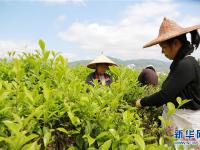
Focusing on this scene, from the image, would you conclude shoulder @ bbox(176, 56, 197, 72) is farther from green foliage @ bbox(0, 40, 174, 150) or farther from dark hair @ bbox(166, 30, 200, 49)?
green foliage @ bbox(0, 40, 174, 150)

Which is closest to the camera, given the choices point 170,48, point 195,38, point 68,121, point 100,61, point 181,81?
point 68,121

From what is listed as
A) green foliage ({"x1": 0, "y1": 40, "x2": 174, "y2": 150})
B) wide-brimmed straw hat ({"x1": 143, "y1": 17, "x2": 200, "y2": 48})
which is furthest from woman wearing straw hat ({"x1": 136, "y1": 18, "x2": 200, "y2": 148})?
green foliage ({"x1": 0, "y1": 40, "x2": 174, "y2": 150})

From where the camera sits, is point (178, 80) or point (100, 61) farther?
point (100, 61)

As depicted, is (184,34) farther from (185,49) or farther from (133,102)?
(133,102)

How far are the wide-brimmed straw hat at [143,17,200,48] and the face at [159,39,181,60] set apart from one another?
3.0 inches

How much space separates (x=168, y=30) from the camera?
416 cm

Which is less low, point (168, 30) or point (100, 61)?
point (168, 30)

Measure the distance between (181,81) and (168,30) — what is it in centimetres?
86

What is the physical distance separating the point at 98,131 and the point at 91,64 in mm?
4911

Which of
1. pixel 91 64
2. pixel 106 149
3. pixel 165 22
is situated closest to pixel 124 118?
pixel 106 149

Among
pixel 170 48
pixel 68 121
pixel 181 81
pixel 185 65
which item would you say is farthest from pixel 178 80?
pixel 68 121

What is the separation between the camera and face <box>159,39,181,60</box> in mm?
3843

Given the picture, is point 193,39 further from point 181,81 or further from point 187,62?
point 181,81

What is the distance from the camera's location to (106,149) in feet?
7.03
